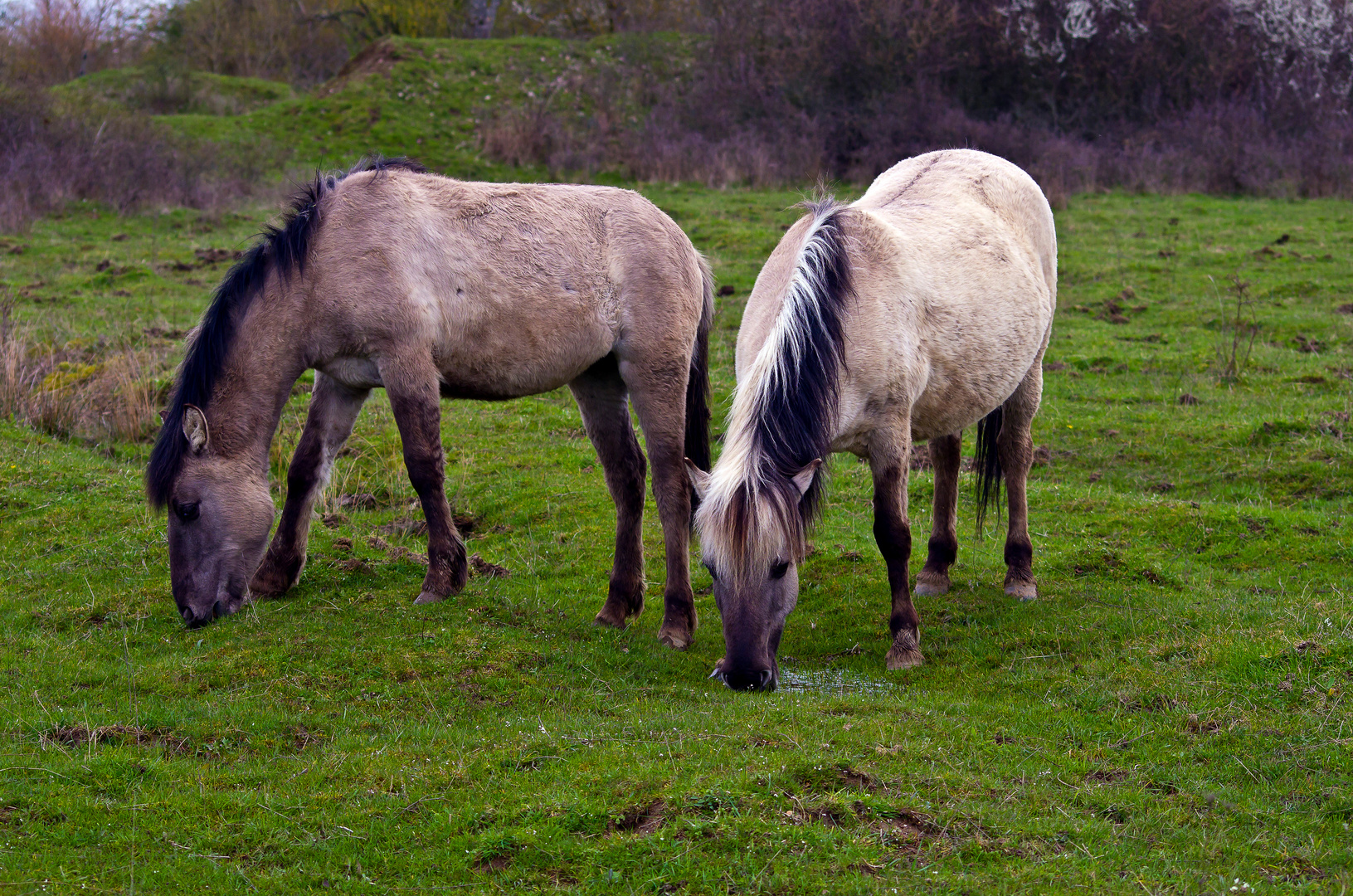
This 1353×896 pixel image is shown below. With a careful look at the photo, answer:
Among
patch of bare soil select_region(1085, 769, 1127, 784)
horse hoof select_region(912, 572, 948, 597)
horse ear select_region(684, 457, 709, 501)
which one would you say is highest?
horse ear select_region(684, 457, 709, 501)

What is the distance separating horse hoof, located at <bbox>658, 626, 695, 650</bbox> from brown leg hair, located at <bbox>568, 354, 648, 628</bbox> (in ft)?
1.45

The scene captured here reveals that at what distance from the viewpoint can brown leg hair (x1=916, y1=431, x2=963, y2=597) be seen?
7.36 meters

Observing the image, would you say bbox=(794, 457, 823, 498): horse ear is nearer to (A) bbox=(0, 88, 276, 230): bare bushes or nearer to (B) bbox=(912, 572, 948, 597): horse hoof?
(B) bbox=(912, 572, 948, 597): horse hoof

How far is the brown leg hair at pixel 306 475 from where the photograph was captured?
654 centimetres

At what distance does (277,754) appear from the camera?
4.68m

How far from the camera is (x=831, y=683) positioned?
230 inches

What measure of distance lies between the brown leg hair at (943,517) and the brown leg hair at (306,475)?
12.2 ft

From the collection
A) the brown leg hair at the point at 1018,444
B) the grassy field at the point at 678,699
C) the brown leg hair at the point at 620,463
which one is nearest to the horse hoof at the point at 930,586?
the grassy field at the point at 678,699

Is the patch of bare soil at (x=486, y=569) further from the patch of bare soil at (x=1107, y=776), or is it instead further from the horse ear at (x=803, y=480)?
the patch of bare soil at (x=1107, y=776)

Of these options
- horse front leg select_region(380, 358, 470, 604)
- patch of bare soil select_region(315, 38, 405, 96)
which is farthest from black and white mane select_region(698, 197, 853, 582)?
patch of bare soil select_region(315, 38, 405, 96)

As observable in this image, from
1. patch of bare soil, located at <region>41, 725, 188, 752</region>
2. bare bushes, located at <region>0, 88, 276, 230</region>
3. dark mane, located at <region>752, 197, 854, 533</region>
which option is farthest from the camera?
bare bushes, located at <region>0, 88, 276, 230</region>

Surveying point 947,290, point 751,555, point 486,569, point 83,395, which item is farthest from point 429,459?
point 83,395

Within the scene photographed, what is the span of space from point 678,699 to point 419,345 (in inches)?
91.3

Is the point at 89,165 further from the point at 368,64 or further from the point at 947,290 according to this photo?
the point at 947,290
